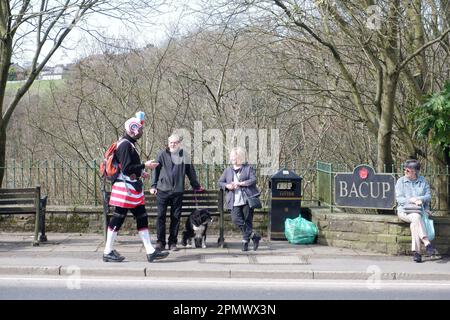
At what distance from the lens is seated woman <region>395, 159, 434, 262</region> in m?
9.79

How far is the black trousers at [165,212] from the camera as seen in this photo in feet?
33.8

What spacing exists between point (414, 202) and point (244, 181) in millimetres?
2693

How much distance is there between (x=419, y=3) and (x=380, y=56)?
1206mm

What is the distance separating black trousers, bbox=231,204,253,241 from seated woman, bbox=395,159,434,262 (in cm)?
238

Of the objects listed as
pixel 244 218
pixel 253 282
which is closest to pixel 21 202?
pixel 244 218

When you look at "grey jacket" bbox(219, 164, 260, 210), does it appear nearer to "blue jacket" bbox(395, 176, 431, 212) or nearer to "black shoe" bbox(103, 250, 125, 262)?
"black shoe" bbox(103, 250, 125, 262)

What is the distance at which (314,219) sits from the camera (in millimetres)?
11562

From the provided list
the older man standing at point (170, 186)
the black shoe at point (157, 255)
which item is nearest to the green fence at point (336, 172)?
the older man standing at point (170, 186)

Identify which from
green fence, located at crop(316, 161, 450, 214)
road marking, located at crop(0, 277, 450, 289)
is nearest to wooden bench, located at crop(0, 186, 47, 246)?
road marking, located at crop(0, 277, 450, 289)

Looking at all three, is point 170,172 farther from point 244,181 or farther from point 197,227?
point 244,181

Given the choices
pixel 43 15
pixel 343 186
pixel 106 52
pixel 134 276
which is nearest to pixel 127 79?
pixel 106 52

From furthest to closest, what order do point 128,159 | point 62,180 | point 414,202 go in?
point 62,180 < point 414,202 < point 128,159

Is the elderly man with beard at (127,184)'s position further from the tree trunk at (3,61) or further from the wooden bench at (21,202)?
the tree trunk at (3,61)

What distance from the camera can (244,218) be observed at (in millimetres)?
10664
